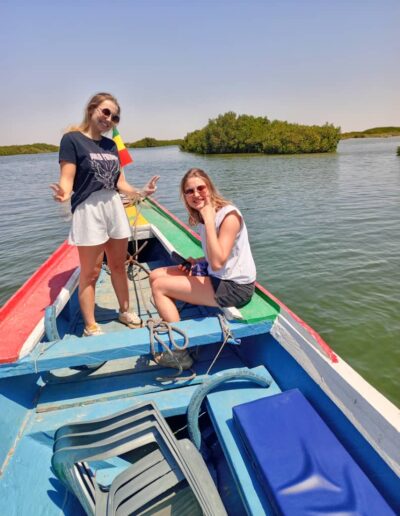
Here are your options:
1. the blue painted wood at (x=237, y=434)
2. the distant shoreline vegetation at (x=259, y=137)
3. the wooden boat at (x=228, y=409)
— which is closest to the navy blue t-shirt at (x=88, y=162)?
the wooden boat at (x=228, y=409)

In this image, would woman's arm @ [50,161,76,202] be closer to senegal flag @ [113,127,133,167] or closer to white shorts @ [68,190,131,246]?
white shorts @ [68,190,131,246]

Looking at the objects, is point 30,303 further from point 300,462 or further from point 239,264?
point 300,462

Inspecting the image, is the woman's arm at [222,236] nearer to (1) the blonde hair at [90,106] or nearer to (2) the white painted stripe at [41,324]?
(1) the blonde hair at [90,106]

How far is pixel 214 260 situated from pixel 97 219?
2.86ft

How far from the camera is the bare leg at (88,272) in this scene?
2.40m

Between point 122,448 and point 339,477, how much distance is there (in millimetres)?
896

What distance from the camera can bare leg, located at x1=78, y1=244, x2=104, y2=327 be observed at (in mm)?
2396

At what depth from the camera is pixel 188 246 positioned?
407 centimetres

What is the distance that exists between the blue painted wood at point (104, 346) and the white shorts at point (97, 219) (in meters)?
0.69

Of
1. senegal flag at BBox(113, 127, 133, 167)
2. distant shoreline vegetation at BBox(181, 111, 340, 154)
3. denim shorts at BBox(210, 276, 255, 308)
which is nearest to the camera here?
denim shorts at BBox(210, 276, 255, 308)

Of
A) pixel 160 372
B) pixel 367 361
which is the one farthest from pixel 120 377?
pixel 367 361

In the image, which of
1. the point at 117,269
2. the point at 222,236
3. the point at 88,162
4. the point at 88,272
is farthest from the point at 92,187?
the point at 222,236

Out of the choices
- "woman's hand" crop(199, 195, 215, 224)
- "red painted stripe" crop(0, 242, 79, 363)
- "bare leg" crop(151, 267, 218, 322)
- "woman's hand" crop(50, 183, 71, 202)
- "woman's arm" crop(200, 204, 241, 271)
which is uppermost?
"woman's hand" crop(50, 183, 71, 202)

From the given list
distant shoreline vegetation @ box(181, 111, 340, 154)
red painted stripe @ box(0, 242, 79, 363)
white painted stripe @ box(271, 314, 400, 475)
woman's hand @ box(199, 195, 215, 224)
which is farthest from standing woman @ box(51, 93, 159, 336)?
distant shoreline vegetation @ box(181, 111, 340, 154)
